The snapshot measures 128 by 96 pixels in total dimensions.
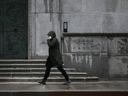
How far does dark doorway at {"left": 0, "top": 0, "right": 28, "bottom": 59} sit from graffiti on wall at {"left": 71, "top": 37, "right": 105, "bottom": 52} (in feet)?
7.21

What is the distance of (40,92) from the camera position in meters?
14.0

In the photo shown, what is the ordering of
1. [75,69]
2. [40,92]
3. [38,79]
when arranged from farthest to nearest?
1. [75,69]
2. [38,79]
3. [40,92]

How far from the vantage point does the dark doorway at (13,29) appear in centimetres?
1884

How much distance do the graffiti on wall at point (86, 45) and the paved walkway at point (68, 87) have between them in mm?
1888

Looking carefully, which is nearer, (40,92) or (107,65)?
(40,92)

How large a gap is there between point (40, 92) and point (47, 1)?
5.59 meters

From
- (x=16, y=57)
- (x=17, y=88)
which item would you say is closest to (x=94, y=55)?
(x=16, y=57)

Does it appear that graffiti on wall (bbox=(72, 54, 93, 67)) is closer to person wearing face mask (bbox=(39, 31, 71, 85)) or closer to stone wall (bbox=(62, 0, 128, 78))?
stone wall (bbox=(62, 0, 128, 78))

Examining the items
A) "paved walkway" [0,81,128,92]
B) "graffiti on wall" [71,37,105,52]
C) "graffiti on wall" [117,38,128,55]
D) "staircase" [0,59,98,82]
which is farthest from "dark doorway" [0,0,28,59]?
"graffiti on wall" [117,38,128,55]

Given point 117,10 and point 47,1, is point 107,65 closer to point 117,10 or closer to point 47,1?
point 117,10

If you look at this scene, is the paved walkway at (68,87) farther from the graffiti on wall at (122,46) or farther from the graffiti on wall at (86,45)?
the graffiti on wall at (86,45)

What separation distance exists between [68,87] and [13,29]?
4952mm

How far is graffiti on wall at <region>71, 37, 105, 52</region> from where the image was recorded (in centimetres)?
1827

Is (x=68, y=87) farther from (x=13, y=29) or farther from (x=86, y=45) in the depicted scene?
(x=13, y=29)
